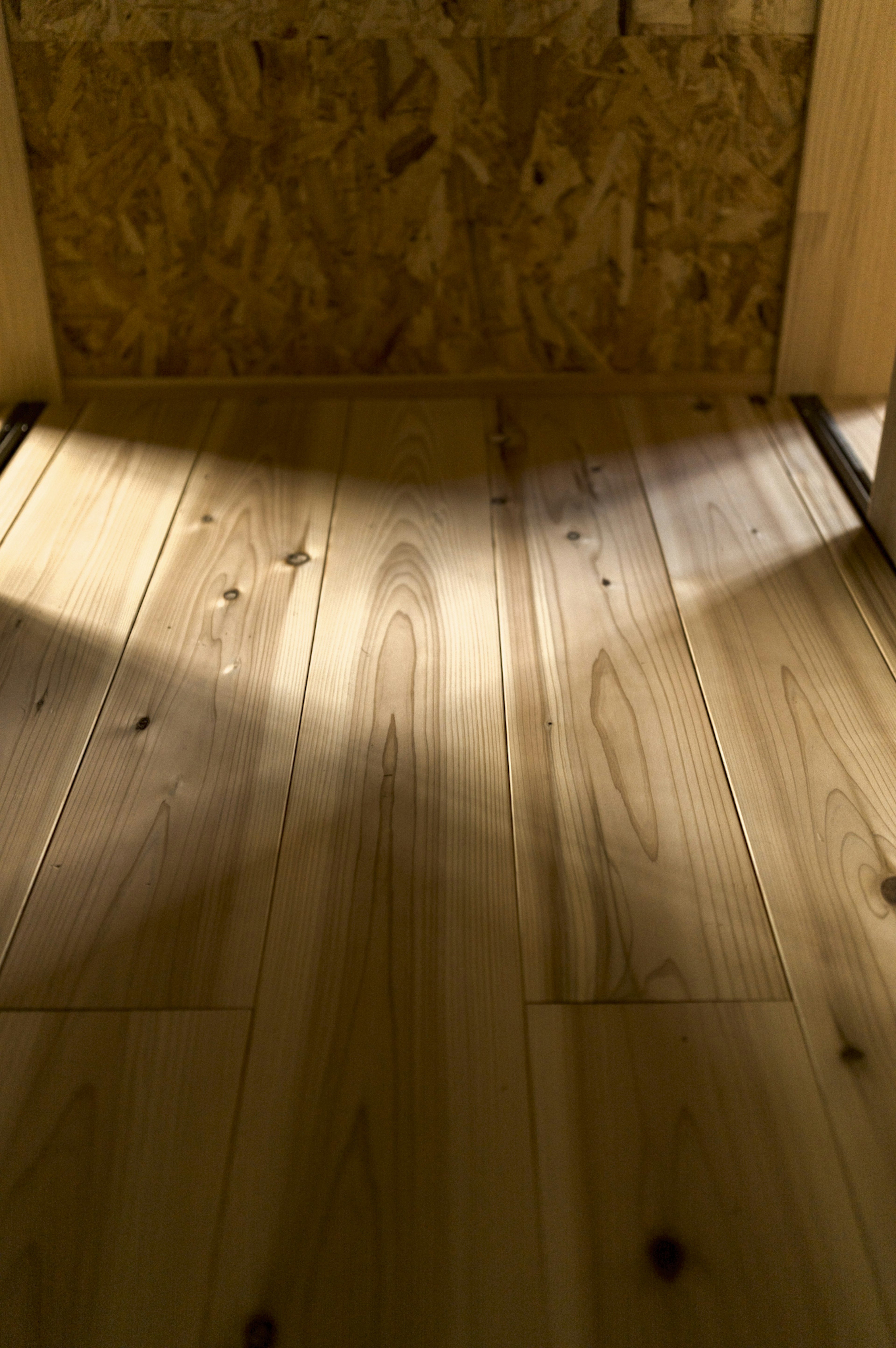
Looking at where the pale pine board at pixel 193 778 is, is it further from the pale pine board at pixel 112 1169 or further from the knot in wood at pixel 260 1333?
the knot in wood at pixel 260 1333

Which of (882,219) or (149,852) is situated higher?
(882,219)

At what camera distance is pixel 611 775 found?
135cm

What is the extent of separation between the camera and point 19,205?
2061 millimetres

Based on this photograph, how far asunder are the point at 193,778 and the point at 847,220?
147 centimetres

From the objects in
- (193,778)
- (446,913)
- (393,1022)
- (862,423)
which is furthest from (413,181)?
(393,1022)

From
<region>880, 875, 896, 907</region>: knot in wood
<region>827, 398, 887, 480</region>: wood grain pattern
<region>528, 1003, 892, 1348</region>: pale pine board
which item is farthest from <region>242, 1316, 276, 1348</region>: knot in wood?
<region>827, 398, 887, 480</region>: wood grain pattern

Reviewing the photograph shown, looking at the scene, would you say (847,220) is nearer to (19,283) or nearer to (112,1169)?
(19,283)

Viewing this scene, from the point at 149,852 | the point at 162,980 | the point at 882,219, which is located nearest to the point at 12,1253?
the point at 162,980

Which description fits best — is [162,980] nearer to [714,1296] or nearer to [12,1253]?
[12,1253]

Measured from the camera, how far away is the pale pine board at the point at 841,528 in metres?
1.61

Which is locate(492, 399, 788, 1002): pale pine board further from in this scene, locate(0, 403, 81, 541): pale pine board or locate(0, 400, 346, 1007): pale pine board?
locate(0, 403, 81, 541): pale pine board

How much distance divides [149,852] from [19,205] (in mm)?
1318

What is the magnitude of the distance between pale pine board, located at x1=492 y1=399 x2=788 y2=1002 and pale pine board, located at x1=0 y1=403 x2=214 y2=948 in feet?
1.63

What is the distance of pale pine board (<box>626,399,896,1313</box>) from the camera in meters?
1.03
